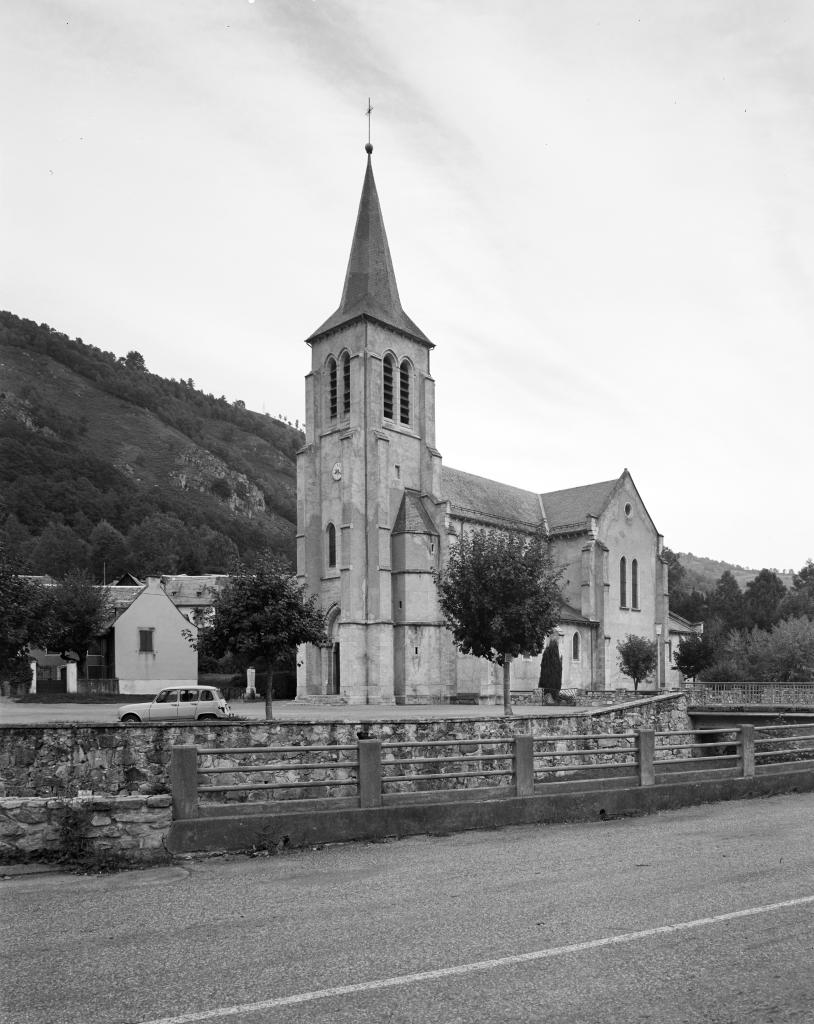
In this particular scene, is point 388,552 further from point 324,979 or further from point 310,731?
point 324,979

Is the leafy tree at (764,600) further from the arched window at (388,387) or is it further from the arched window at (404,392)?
the arched window at (388,387)

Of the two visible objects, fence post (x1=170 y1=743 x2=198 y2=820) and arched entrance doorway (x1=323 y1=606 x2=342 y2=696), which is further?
arched entrance doorway (x1=323 y1=606 x2=342 y2=696)

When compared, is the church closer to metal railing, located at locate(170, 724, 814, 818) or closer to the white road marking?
metal railing, located at locate(170, 724, 814, 818)

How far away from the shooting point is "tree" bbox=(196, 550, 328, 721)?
110ft

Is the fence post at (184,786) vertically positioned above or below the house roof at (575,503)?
below

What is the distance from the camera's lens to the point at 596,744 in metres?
27.4

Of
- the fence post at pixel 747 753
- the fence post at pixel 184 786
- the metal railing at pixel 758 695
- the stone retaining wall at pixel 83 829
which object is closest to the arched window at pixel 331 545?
the metal railing at pixel 758 695

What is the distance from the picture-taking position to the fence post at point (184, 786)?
1098 cm

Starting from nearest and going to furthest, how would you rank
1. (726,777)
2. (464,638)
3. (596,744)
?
(726,777) < (596,744) < (464,638)

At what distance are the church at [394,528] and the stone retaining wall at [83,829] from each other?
4017cm

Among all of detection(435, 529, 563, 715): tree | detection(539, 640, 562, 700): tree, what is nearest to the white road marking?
detection(435, 529, 563, 715): tree

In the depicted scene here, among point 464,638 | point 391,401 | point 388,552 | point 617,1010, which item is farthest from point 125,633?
point 617,1010

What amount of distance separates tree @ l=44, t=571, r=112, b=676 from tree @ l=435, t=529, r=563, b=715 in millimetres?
27444

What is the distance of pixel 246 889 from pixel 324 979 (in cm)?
326
